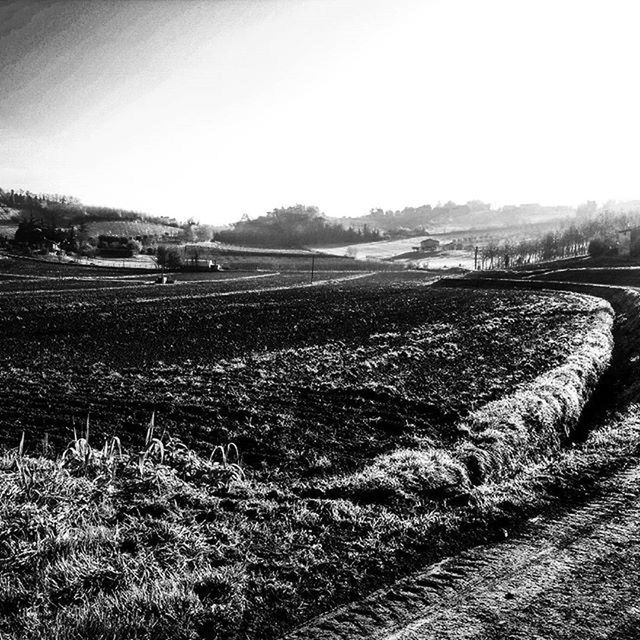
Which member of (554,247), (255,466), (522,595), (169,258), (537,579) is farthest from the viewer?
(554,247)

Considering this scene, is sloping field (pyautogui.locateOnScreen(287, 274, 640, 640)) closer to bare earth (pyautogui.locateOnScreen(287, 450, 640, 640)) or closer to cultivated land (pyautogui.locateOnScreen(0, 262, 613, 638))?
bare earth (pyautogui.locateOnScreen(287, 450, 640, 640))

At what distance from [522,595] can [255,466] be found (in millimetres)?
5743

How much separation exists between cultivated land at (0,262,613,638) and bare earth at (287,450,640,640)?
0.36 metres

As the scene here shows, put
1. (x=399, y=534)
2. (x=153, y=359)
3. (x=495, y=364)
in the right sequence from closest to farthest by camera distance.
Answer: (x=399, y=534), (x=495, y=364), (x=153, y=359)

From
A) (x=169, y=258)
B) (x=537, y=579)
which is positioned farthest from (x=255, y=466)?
(x=169, y=258)

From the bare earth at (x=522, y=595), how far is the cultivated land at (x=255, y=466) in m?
0.36

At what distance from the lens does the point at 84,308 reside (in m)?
42.6

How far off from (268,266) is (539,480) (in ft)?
449

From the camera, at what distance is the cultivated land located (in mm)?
5496

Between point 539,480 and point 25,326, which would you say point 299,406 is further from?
point 25,326

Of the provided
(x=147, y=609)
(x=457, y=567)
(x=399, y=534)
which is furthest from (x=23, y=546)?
(x=457, y=567)

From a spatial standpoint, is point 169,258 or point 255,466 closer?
point 255,466

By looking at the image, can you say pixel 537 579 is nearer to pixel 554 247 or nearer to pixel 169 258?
pixel 169 258

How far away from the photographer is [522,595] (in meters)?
5.41
